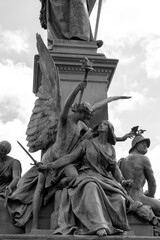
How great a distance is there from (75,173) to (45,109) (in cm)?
169

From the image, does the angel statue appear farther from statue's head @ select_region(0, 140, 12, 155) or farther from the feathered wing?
statue's head @ select_region(0, 140, 12, 155)

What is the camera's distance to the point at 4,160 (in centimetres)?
988

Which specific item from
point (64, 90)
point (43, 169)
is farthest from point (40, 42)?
point (43, 169)

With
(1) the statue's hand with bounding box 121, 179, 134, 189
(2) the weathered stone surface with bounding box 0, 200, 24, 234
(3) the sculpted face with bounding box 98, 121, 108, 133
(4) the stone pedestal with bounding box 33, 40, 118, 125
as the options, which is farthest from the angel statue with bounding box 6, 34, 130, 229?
(1) the statue's hand with bounding box 121, 179, 134, 189

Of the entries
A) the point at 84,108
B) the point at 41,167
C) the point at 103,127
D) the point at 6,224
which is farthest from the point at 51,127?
the point at 6,224

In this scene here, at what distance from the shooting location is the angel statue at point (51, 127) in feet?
27.8

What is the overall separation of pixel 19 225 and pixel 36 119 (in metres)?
2.07

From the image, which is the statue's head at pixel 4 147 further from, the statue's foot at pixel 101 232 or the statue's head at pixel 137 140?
the statue's foot at pixel 101 232

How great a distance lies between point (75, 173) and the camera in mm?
8336

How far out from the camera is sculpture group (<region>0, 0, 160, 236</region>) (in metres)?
7.77

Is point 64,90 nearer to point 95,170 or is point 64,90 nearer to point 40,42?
point 40,42

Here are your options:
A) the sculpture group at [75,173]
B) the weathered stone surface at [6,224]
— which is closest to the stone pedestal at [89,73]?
the sculpture group at [75,173]

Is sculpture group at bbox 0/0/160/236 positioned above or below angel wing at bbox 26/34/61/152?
below

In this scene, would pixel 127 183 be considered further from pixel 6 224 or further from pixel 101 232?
pixel 6 224
